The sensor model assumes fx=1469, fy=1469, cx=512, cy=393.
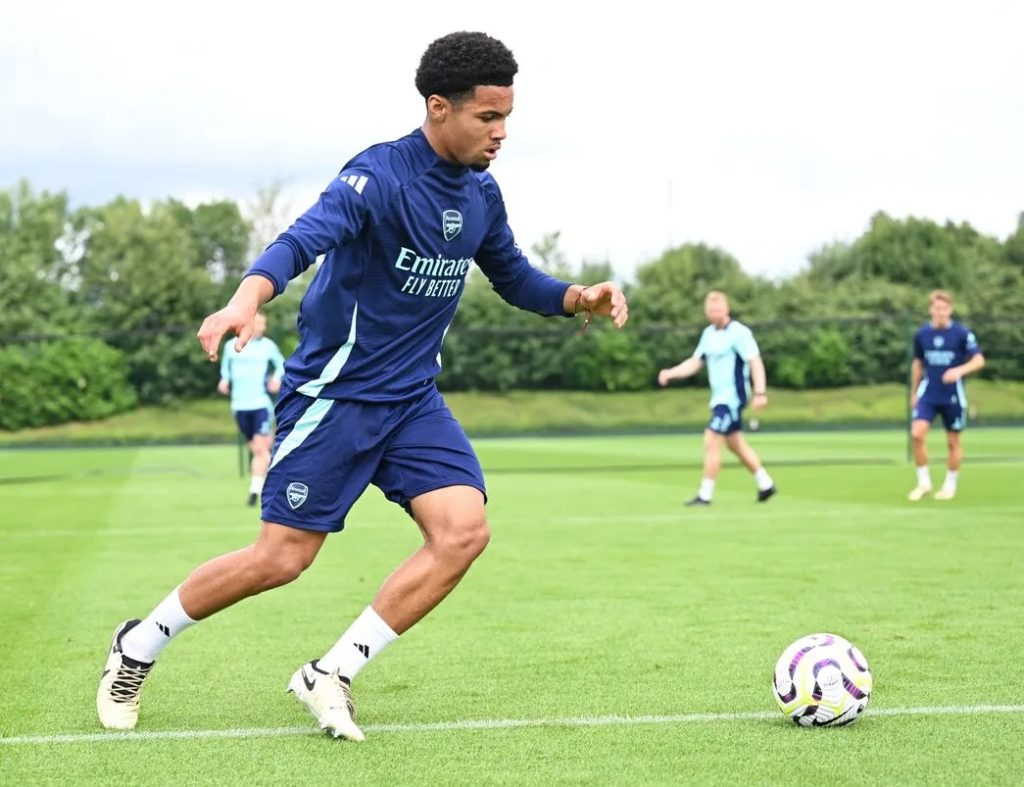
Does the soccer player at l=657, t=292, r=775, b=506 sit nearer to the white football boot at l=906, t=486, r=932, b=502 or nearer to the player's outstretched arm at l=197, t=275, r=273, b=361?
the white football boot at l=906, t=486, r=932, b=502

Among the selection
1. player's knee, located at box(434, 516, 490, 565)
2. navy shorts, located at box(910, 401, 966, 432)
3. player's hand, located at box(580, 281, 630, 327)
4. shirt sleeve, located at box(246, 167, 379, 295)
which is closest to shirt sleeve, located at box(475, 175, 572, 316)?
player's hand, located at box(580, 281, 630, 327)

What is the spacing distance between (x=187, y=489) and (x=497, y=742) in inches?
615

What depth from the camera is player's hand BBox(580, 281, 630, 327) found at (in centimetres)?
536

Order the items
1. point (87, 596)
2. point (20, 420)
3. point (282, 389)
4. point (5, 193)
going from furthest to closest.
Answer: point (5, 193) < point (20, 420) < point (87, 596) < point (282, 389)

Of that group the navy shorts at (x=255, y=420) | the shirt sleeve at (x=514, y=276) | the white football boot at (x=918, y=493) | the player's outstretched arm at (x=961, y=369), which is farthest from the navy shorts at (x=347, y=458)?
the navy shorts at (x=255, y=420)

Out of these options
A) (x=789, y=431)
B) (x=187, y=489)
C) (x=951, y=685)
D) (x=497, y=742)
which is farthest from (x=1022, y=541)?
(x=789, y=431)

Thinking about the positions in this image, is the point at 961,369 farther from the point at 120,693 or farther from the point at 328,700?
the point at 120,693

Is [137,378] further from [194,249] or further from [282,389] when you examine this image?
[194,249]

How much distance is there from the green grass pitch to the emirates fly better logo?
5.46 feet

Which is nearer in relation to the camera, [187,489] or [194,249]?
[187,489]

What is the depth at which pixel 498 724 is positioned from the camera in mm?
4980

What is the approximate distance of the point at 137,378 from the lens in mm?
31719

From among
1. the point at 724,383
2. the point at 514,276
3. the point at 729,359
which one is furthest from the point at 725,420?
the point at 514,276

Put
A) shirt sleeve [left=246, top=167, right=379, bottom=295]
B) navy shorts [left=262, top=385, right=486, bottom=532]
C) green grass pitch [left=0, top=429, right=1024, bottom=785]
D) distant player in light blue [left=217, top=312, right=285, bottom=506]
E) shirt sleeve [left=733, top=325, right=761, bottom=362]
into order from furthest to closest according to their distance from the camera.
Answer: distant player in light blue [left=217, top=312, right=285, bottom=506] → shirt sleeve [left=733, top=325, right=761, bottom=362] → navy shorts [left=262, top=385, right=486, bottom=532] → green grass pitch [left=0, top=429, right=1024, bottom=785] → shirt sleeve [left=246, top=167, right=379, bottom=295]
